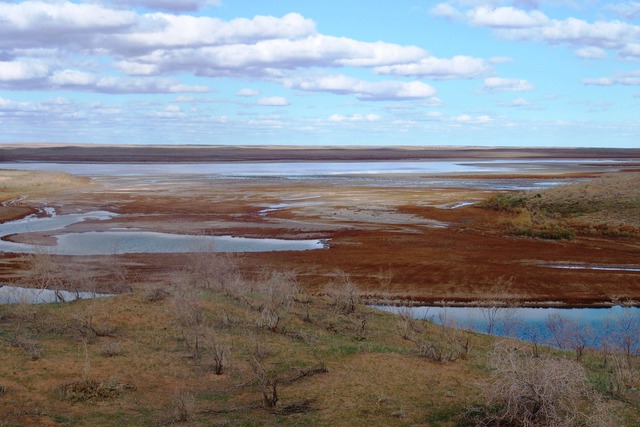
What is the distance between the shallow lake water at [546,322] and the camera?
1874cm

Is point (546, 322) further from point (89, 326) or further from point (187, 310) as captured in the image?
point (89, 326)

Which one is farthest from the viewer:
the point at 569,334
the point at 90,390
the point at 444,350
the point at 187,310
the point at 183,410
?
the point at 569,334

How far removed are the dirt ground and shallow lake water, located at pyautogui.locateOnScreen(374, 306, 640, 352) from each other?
44.1 inches

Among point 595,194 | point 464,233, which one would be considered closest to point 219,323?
point 464,233

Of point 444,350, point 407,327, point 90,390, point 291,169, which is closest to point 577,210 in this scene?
point 407,327

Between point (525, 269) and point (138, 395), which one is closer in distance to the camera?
point (138, 395)

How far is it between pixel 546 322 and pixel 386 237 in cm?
1645

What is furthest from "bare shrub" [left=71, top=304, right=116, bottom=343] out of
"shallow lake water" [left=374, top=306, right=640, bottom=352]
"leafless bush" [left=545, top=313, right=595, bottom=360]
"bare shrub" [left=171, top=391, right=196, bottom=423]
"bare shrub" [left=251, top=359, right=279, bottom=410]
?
"leafless bush" [left=545, top=313, right=595, bottom=360]

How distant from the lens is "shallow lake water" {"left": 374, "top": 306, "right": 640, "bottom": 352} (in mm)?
18741

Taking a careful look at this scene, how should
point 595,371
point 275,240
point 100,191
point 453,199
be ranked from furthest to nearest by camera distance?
point 100,191, point 453,199, point 275,240, point 595,371

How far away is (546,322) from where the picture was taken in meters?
21.0

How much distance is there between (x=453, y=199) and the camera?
2243 inches

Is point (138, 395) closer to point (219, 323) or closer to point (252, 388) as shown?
point (252, 388)

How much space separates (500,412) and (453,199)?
47408 millimetres
